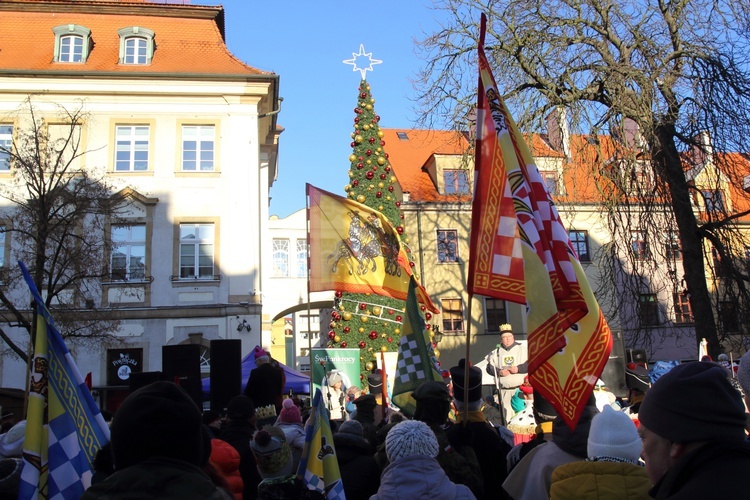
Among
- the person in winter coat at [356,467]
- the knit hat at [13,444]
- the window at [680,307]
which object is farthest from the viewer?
the window at [680,307]

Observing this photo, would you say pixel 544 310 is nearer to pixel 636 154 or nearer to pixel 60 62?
pixel 636 154

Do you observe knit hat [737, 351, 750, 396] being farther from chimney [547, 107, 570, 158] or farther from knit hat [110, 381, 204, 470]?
chimney [547, 107, 570, 158]

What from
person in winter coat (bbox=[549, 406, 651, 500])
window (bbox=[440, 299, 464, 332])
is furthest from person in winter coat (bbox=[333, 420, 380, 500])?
window (bbox=[440, 299, 464, 332])

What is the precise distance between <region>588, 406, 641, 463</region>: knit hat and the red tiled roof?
920 inches

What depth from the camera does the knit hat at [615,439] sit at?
3.17 metres

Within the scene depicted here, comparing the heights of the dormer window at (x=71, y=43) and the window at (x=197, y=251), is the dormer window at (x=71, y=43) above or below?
above

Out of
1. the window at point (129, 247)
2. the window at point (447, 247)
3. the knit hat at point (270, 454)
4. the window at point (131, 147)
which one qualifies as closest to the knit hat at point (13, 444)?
the knit hat at point (270, 454)

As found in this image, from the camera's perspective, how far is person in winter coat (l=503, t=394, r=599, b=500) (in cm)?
382

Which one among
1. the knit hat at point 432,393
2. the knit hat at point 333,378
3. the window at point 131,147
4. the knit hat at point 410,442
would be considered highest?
the window at point 131,147

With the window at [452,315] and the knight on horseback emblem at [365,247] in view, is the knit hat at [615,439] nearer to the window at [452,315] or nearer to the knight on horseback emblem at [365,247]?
the knight on horseback emblem at [365,247]

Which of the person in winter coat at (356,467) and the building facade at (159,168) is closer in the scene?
the person in winter coat at (356,467)

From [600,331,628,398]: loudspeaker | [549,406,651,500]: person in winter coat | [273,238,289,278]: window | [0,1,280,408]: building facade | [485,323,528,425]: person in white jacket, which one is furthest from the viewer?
[273,238,289,278]: window

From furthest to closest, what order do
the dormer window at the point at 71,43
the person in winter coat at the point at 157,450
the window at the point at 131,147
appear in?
1. the dormer window at the point at 71,43
2. the window at the point at 131,147
3. the person in winter coat at the point at 157,450

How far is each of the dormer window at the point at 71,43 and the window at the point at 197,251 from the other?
23.7ft
